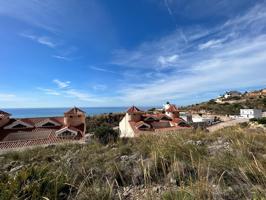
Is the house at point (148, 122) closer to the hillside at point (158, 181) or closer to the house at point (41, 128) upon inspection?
the house at point (41, 128)

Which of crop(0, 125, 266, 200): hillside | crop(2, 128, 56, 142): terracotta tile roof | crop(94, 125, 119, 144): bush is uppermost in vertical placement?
crop(0, 125, 266, 200): hillside

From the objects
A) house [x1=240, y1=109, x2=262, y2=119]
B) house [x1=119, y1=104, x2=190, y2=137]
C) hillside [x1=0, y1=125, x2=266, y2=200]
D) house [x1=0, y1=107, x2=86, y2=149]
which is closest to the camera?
hillside [x1=0, y1=125, x2=266, y2=200]

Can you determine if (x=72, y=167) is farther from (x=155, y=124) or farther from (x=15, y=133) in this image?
(x=155, y=124)

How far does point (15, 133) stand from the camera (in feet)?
66.5

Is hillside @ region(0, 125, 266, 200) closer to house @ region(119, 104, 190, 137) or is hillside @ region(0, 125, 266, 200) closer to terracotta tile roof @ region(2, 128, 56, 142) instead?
terracotta tile roof @ region(2, 128, 56, 142)

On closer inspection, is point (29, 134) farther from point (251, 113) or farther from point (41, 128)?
point (251, 113)

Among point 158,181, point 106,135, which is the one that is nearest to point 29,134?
point 106,135

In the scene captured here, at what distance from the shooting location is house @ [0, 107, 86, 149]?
19.6 meters

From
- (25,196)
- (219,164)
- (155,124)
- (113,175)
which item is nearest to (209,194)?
(219,164)

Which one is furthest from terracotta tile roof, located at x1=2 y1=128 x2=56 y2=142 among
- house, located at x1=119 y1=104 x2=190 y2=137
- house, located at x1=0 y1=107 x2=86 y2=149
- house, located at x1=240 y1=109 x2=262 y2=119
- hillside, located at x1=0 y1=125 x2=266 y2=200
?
house, located at x1=240 y1=109 x2=262 y2=119

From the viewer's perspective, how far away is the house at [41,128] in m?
19.6

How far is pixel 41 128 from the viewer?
2247 centimetres

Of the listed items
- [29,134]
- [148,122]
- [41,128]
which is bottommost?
[29,134]

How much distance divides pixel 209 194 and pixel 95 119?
151ft
